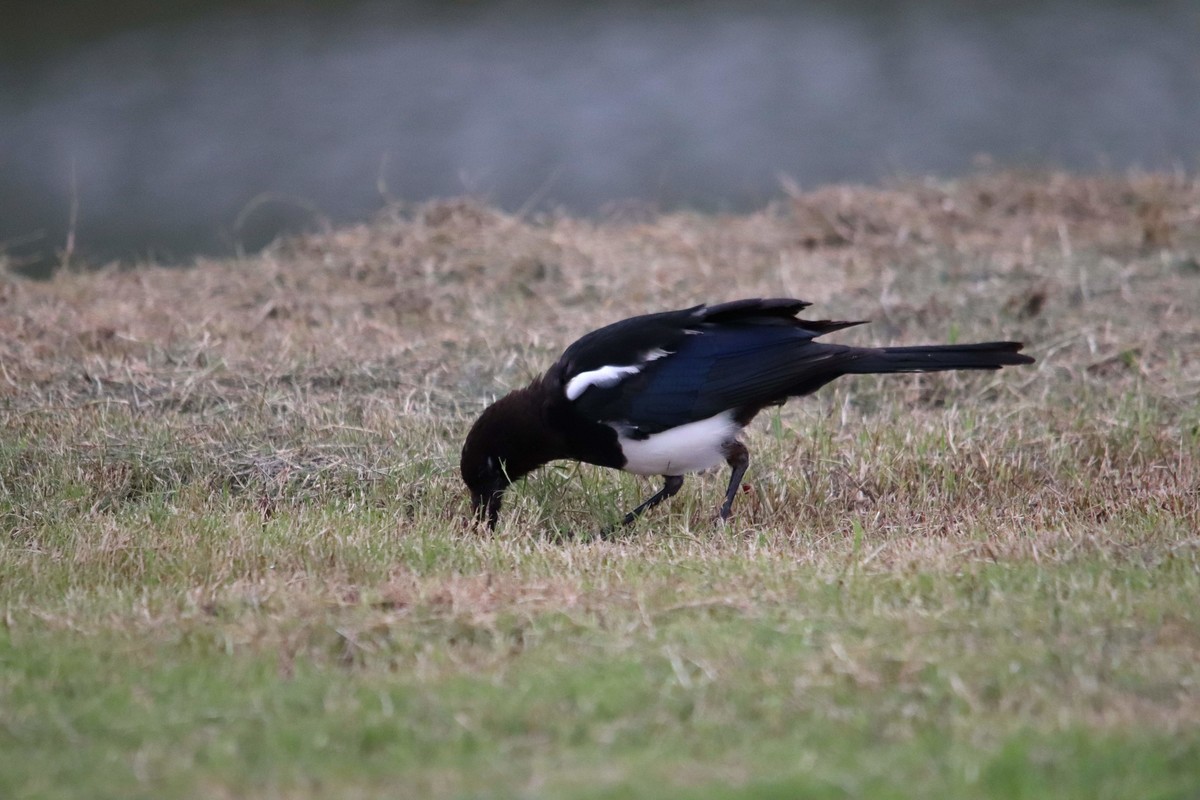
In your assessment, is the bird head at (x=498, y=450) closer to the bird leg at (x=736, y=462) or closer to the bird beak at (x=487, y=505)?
the bird beak at (x=487, y=505)

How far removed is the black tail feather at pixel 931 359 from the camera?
17.8 ft

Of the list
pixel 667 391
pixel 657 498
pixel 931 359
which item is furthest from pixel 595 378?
pixel 931 359

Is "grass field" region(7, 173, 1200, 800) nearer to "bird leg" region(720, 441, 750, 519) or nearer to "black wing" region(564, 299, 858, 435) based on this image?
"bird leg" region(720, 441, 750, 519)

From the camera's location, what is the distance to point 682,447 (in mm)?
5430

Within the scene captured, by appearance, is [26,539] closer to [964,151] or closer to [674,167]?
[674,167]

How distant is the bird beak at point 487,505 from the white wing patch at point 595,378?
496 millimetres

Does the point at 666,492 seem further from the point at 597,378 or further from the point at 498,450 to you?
the point at 498,450

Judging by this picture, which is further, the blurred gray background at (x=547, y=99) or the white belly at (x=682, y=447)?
the blurred gray background at (x=547, y=99)

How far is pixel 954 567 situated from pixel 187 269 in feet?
20.8

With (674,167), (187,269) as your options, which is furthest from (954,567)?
(674,167)

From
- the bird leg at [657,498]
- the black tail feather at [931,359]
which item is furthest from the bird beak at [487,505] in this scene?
the black tail feather at [931,359]

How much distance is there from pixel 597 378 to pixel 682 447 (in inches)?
16.2

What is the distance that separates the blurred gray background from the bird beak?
6.59 metres

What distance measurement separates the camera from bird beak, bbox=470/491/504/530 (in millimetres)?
5477
